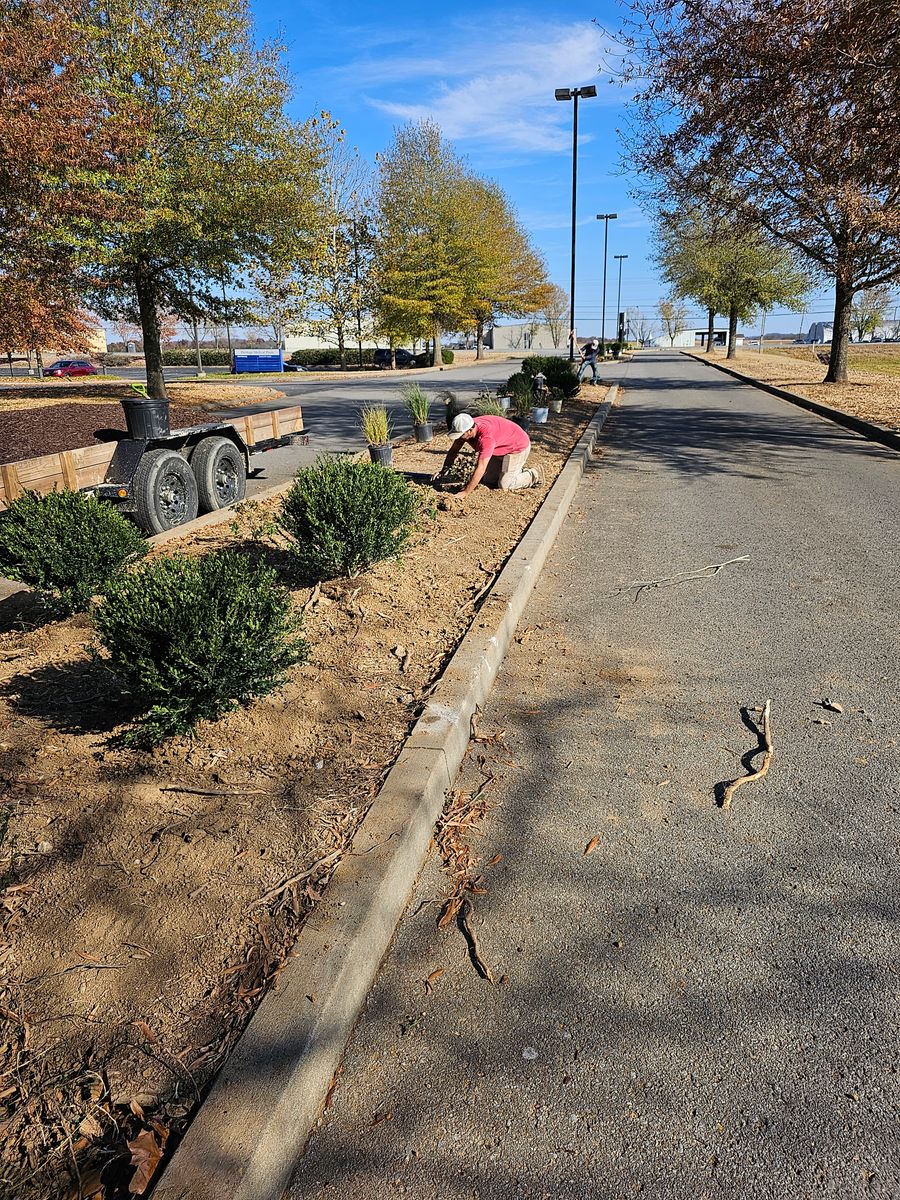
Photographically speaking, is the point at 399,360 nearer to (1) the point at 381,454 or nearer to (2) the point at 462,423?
(1) the point at 381,454

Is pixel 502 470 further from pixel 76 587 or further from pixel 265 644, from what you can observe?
pixel 265 644

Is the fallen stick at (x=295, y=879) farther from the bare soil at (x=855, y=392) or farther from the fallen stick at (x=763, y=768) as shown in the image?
the bare soil at (x=855, y=392)

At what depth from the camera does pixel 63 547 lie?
4.30 m

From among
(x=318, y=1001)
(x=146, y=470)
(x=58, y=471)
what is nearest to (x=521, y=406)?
(x=146, y=470)

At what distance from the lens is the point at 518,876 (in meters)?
2.68

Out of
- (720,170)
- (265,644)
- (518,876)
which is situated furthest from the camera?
(720,170)

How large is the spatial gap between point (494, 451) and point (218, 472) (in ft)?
9.25

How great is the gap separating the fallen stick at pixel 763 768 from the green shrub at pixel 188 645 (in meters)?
1.86

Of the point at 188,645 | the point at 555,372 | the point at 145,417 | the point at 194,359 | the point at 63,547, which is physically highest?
the point at 194,359

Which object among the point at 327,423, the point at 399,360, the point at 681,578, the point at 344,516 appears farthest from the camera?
the point at 399,360

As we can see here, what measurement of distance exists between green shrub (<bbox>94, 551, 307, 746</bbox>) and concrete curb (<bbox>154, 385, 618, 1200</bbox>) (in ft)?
2.37

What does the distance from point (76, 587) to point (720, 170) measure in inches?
630

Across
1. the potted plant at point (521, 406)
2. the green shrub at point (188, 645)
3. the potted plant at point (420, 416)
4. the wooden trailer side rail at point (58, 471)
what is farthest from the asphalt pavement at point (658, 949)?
the potted plant at point (521, 406)

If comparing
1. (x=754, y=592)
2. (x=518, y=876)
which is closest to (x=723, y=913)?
(x=518, y=876)
